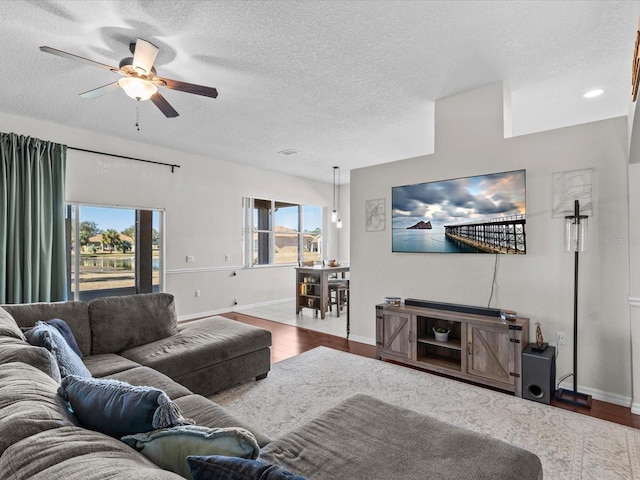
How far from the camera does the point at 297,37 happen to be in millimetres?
2520

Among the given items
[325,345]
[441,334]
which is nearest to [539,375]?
[441,334]

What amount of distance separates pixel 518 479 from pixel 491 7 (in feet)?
8.59

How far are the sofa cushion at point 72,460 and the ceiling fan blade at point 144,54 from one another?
2459 mm

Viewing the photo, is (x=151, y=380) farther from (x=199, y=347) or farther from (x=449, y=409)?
(x=449, y=409)

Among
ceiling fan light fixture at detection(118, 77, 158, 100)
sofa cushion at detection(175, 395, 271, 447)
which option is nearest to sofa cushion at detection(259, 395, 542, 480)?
sofa cushion at detection(175, 395, 271, 447)

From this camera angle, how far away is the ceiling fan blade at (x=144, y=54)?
2.38 meters

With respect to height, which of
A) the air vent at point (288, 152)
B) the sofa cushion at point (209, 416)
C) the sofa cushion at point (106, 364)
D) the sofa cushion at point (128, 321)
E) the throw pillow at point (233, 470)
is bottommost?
the sofa cushion at point (106, 364)

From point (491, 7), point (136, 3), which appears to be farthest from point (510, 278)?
point (136, 3)

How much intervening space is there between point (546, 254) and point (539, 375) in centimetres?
108

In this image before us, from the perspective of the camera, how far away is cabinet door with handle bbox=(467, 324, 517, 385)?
293 cm

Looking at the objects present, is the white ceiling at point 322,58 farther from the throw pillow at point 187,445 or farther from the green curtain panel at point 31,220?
the throw pillow at point 187,445

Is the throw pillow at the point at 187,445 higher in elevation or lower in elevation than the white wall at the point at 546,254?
lower

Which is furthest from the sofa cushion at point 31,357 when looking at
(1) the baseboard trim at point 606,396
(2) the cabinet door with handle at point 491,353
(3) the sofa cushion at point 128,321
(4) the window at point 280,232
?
(4) the window at point 280,232

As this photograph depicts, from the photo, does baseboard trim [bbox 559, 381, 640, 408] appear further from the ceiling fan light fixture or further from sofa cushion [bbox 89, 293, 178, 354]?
the ceiling fan light fixture
